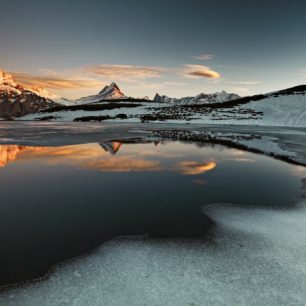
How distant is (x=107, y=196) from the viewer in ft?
30.5

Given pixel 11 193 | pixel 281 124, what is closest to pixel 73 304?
pixel 11 193

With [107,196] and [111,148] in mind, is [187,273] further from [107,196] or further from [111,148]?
[111,148]

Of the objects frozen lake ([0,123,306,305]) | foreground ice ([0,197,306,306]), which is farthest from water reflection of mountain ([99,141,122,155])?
foreground ice ([0,197,306,306])

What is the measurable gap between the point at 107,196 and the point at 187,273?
470 cm

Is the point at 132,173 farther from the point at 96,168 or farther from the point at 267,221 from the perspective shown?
the point at 267,221

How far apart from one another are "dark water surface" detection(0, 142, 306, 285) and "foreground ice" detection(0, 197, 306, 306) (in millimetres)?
458

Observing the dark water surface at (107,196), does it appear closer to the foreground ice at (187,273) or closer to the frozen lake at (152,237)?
the frozen lake at (152,237)

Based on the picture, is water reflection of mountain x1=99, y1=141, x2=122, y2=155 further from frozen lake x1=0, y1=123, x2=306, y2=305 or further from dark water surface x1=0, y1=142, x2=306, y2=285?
frozen lake x1=0, y1=123, x2=306, y2=305

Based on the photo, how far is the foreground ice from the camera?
175 inches

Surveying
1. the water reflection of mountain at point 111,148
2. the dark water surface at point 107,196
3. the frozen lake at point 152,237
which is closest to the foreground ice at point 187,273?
the frozen lake at point 152,237

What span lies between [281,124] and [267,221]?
5336 cm

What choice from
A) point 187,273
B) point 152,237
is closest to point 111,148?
point 152,237

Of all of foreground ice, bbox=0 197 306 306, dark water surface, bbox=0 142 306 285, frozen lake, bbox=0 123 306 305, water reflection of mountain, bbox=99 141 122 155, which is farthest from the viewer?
water reflection of mountain, bbox=99 141 122 155

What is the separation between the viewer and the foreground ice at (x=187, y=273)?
4.46 metres
